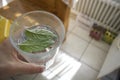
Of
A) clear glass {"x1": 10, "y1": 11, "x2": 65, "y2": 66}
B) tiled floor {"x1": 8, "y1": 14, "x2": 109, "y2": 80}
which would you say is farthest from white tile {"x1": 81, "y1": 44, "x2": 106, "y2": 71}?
clear glass {"x1": 10, "y1": 11, "x2": 65, "y2": 66}

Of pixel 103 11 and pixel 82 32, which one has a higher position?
pixel 103 11

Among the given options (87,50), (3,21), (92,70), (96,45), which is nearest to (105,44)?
(96,45)

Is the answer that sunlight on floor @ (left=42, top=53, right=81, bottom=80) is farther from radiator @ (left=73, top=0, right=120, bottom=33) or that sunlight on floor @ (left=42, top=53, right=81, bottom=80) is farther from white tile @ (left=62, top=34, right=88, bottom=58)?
radiator @ (left=73, top=0, right=120, bottom=33)

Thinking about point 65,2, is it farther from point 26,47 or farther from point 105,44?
point 105,44

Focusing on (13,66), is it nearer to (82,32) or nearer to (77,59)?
(77,59)

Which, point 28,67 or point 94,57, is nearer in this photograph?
point 28,67

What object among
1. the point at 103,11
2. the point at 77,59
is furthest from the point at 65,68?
the point at 103,11

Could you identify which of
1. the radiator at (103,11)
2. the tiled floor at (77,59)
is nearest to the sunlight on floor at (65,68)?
the tiled floor at (77,59)
